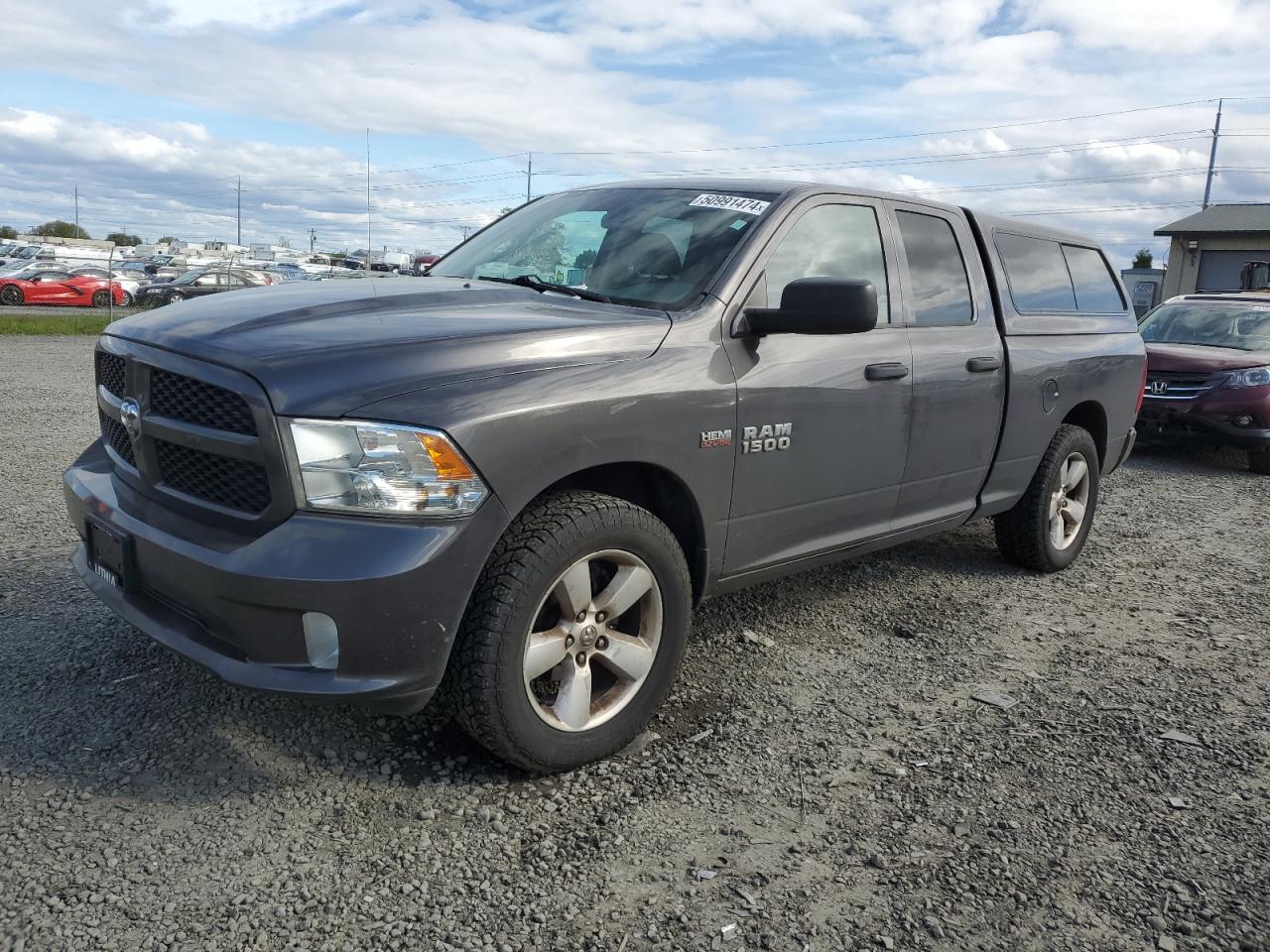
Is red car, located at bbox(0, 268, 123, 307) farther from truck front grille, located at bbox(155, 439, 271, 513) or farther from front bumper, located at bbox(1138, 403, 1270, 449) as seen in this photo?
truck front grille, located at bbox(155, 439, 271, 513)

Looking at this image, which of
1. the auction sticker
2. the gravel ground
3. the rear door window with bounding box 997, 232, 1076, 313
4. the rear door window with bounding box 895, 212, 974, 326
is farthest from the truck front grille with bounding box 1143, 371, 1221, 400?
the auction sticker

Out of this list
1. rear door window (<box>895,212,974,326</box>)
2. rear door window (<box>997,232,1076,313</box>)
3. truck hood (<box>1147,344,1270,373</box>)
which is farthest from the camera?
truck hood (<box>1147,344,1270,373</box>)

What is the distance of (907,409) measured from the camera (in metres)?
4.01

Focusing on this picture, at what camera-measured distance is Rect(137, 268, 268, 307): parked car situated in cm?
2714

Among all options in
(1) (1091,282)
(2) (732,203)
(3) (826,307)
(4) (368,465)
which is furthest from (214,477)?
(1) (1091,282)

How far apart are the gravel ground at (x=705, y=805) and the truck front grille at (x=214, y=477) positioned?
85 centimetres

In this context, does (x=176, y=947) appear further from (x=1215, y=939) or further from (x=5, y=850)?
(x=1215, y=939)

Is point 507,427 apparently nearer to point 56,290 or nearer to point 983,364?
point 983,364

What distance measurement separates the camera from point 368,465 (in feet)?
8.17

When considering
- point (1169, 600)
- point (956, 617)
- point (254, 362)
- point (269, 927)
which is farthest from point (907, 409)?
point (269, 927)

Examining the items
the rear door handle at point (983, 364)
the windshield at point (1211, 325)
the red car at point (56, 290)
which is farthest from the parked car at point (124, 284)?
the rear door handle at point (983, 364)

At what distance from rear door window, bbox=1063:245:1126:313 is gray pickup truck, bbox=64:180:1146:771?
52.5 inches

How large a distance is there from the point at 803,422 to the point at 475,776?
63.8 inches

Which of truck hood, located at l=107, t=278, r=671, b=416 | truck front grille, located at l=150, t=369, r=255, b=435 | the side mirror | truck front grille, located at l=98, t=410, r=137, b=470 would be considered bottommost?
truck front grille, located at l=98, t=410, r=137, b=470
